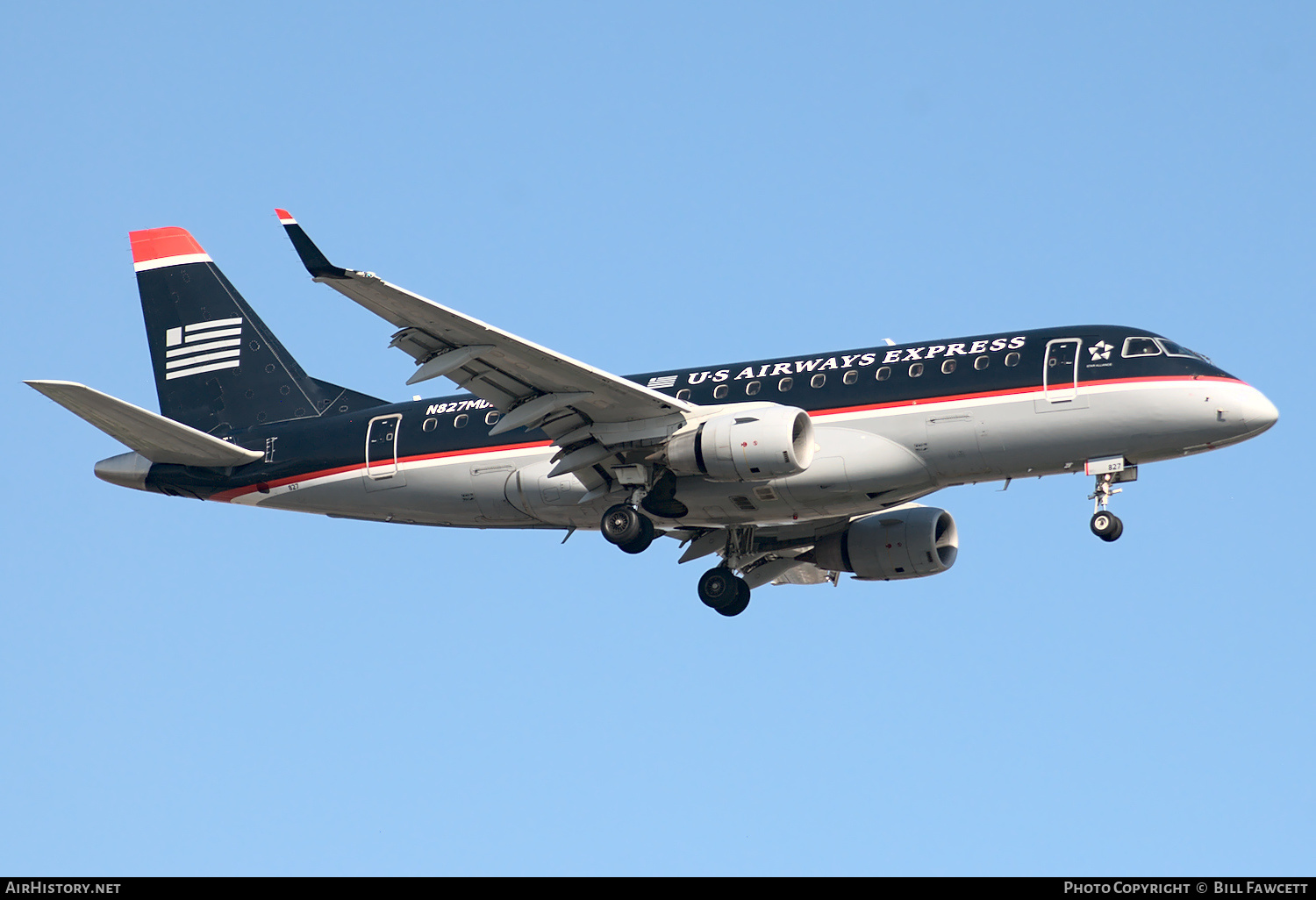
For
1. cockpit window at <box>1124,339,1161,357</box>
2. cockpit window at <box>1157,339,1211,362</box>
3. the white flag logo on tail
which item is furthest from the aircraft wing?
the white flag logo on tail

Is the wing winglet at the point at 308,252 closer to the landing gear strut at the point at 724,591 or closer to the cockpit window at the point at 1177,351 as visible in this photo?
the landing gear strut at the point at 724,591

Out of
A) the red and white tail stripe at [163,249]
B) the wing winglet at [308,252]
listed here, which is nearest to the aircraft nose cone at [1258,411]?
the wing winglet at [308,252]

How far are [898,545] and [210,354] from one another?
18504 millimetres

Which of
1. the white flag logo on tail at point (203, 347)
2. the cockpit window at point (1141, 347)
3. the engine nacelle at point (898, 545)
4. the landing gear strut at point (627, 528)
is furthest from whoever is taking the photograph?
the white flag logo on tail at point (203, 347)

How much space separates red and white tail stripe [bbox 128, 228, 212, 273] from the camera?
138 ft

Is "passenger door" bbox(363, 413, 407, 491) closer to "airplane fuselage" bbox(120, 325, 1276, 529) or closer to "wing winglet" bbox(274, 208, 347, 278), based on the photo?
"airplane fuselage" bbox(120, 325, 1276, 529)

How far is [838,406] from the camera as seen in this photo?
1304 inches

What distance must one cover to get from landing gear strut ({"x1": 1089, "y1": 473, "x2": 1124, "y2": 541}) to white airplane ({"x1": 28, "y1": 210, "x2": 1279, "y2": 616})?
4 cm

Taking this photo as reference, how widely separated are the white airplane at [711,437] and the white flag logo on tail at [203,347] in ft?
3.26

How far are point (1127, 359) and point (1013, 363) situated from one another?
2.26 metres

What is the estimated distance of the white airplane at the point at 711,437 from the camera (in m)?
31.4

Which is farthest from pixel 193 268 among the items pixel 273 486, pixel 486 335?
pixel 486 335

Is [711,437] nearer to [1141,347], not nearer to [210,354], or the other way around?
[1141,347]
